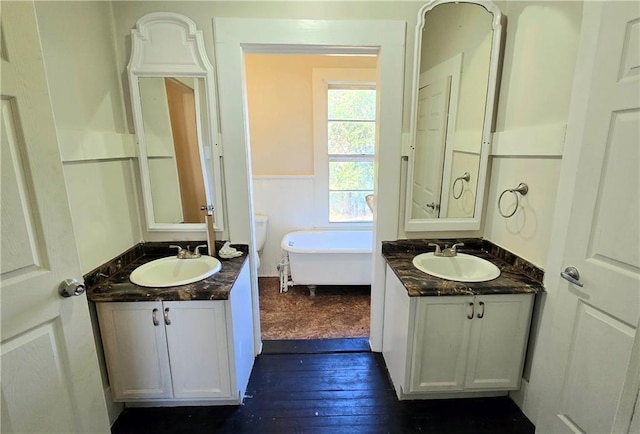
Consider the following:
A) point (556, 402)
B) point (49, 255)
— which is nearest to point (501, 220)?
point (556, 402)

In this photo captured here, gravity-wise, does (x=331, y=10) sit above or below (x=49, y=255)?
above

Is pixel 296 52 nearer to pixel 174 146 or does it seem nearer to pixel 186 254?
pixel 174 146

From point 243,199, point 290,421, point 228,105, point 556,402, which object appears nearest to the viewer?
point 556,402

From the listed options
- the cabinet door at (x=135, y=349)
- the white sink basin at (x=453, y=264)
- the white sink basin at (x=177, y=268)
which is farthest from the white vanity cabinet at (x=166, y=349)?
the white sink basin at (x=453, y=264)

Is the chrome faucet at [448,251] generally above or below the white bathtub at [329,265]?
above

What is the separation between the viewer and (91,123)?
1.58 meters

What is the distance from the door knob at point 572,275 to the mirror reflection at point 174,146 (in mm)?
1943

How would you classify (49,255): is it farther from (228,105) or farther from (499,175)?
(499,175)

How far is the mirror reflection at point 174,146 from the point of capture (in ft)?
6.02

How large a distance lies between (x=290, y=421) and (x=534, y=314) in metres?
1.45

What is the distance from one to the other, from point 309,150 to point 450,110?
1.72 meters

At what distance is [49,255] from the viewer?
103 centimetres

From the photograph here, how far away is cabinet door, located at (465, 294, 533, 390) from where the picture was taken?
1.59 m

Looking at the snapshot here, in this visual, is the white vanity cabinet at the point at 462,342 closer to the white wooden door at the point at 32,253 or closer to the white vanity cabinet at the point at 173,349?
the white vanity cabinet at the point at 173,349
